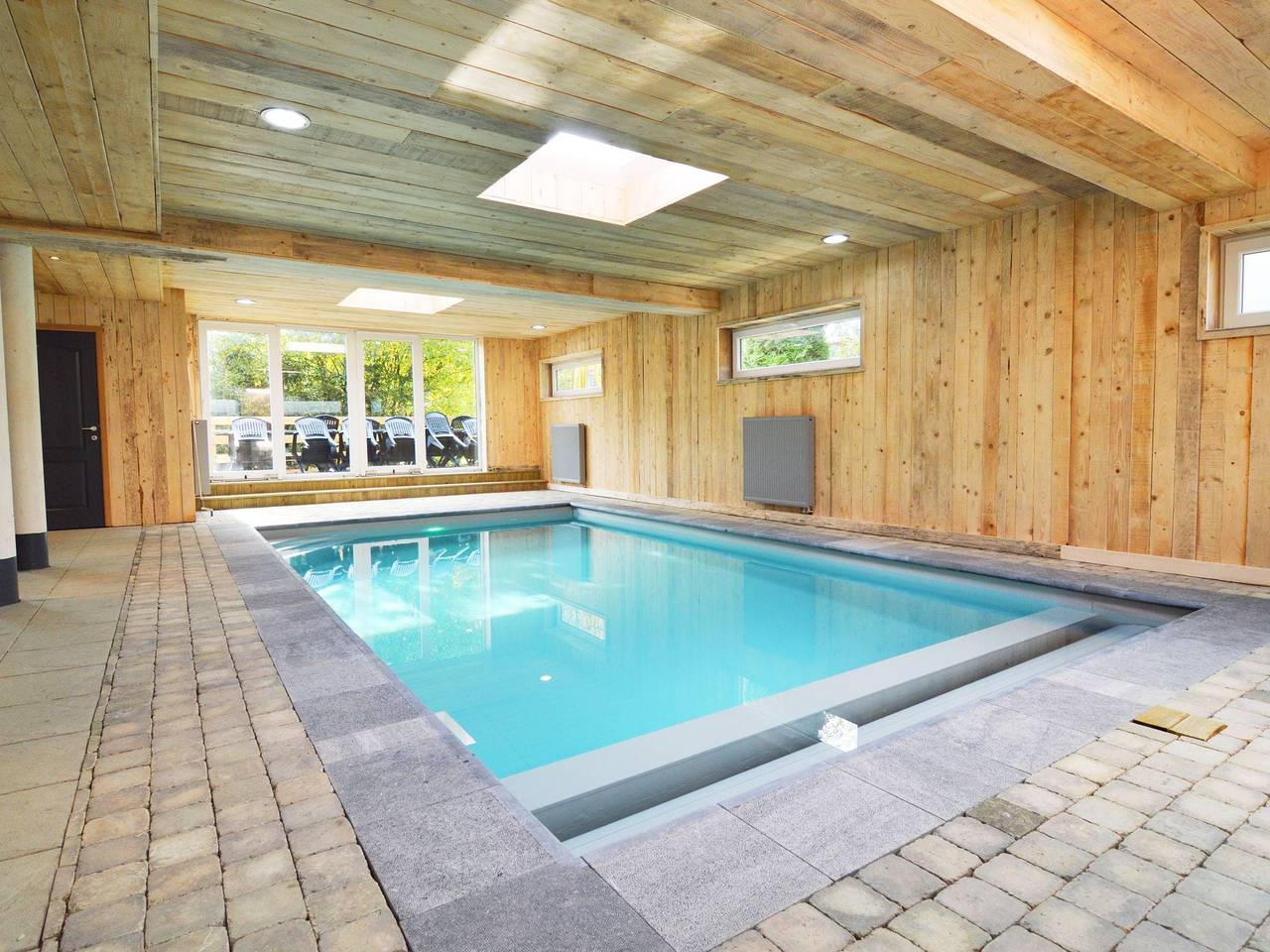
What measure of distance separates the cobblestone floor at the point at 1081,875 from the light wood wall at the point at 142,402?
700 cm

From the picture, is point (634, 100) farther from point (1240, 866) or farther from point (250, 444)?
point (250, 444)

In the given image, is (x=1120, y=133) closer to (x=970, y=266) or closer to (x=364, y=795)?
(x=970, y=266)

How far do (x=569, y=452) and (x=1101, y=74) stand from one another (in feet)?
24.4

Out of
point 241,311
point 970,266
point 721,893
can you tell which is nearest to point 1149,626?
point 970,266

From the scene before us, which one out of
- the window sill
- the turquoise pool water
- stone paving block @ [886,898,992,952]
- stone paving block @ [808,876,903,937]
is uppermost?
the window sill

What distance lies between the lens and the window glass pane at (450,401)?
32.1 feet

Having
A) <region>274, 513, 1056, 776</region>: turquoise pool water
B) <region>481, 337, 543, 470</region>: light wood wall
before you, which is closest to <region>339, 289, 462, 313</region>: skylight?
<region>481, 337, 543, 470</region>: light wood wall

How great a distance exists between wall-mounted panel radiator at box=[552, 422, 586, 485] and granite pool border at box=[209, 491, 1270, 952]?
6.42 metres

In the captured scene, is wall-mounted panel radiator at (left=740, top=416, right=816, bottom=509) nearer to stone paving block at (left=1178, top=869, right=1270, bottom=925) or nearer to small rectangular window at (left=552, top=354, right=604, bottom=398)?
small rectangular window at (left=552, top=354, right=604, bottom=398)

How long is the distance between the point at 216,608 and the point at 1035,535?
4.71 meters

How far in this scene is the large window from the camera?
8.39m

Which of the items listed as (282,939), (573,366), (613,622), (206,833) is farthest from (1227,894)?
(573,366)

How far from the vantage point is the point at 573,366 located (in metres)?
9.59

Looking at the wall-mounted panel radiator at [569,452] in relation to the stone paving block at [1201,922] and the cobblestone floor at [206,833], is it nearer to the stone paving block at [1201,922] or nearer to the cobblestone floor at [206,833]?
the cobblestone floor at [206,833]
